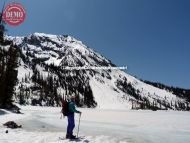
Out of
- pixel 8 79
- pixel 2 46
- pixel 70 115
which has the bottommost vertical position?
pixel 70 115

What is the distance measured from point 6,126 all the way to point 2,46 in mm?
30312

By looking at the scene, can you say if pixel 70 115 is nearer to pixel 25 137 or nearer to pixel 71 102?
pixel 71 102

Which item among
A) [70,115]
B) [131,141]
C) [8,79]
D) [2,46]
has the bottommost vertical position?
[131,141]

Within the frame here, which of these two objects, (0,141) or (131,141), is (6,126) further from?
(131,141)

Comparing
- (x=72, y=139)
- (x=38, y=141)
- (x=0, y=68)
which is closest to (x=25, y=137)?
(x=38, y=141)

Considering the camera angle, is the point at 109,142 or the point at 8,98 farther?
the point at 8,98

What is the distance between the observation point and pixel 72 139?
1792cm

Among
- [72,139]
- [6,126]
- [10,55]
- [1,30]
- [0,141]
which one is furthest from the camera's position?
[10,55]

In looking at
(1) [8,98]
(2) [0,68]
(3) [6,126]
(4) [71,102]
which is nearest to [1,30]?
(2) [0,68]

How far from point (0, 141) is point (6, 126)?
7.04 m

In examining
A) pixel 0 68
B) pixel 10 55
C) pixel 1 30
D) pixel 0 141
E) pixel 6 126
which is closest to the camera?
pixel 0 141

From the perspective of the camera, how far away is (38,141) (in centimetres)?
1692

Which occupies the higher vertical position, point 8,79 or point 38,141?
point 8,79

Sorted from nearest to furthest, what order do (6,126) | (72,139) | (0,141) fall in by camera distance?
(0,141) → (72,139) → (6,126)
